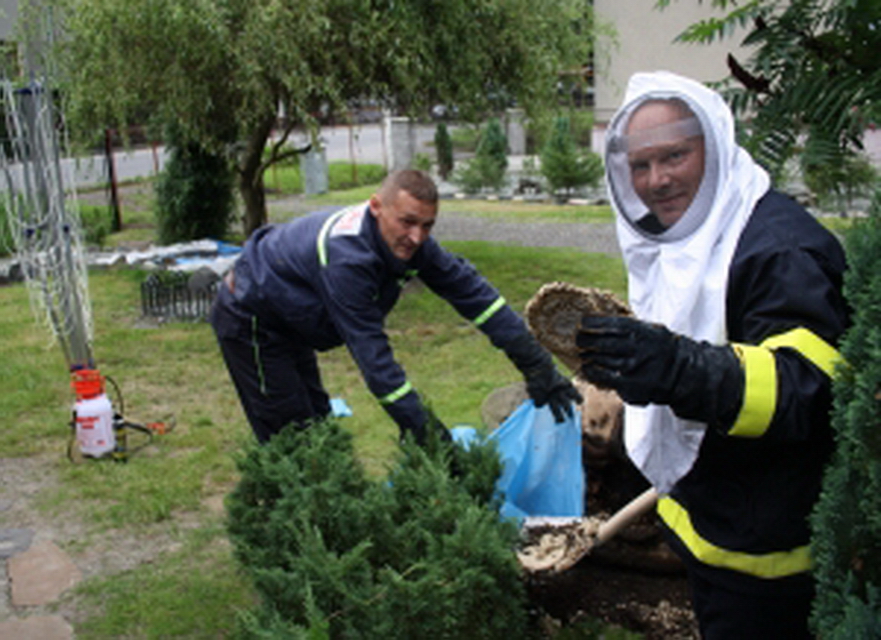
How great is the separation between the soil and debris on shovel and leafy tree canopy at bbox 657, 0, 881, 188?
4.88ft

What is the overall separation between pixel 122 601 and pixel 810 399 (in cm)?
317

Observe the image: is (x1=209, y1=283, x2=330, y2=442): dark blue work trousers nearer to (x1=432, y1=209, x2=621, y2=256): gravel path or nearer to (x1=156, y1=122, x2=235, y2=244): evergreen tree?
(x1=432, y1=209, x2=621, y2=256): gravel path

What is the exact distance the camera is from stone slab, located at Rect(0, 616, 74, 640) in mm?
3646

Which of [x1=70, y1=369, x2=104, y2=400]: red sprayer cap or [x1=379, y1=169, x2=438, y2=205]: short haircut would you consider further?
[x1=70, y1=369, x2=104, y2=400]: red sprayer cap

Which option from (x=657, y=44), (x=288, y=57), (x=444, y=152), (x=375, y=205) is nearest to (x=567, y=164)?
(x=657, y=44)

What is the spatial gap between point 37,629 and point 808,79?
3527 millimetres

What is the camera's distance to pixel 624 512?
3150 mm

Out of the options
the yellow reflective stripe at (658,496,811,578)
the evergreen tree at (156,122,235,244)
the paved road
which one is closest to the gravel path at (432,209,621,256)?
the evergreen tree at (156,122,235,244)

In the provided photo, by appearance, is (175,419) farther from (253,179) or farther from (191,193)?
(191,193)

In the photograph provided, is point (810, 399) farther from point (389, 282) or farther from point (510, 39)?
point (510, 39)

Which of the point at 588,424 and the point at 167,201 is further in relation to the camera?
the point at 167,201

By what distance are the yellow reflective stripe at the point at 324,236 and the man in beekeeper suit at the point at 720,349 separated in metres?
1.44

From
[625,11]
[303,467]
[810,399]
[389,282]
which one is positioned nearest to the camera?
[810,399]

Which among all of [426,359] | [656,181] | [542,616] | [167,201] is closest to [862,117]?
[656,181]
